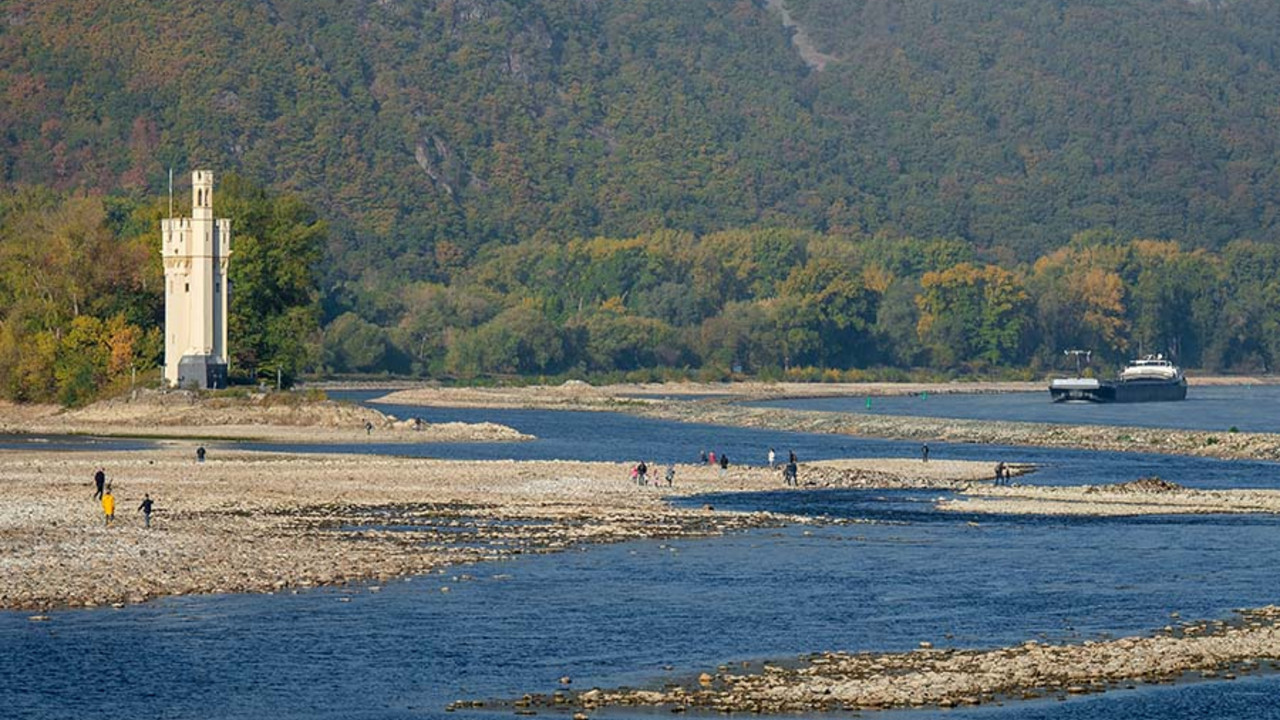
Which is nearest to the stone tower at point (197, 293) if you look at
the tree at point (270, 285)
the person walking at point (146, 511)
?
the tree at point (270, 285)

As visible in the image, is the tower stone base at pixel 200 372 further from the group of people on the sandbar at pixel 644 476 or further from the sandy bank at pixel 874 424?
the group of people on the sandbar at pixel 644 476

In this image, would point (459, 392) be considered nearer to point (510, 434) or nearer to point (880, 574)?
point (510, 434)

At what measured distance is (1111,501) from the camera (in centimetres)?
7725

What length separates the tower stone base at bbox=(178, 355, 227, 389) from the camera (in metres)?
118

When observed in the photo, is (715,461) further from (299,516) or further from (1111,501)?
(299,516)

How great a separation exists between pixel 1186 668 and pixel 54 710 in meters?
22.1

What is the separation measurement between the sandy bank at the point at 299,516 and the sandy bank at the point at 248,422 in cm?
1868

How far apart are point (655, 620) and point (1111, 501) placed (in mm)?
34117

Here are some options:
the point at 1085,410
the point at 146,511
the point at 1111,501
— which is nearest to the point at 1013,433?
the point at 1085,410

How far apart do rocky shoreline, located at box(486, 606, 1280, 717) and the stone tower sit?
80.0 meters

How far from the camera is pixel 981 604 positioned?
50.2 m

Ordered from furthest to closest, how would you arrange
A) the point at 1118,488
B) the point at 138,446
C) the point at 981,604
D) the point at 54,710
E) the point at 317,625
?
the point at 138,446, the point at 1118,488, the point at 981,604, the point at 317,625, the point at 54,710

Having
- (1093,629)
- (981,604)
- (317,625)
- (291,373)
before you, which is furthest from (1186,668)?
(291,373)

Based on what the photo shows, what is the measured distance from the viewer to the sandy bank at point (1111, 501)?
241 feet
